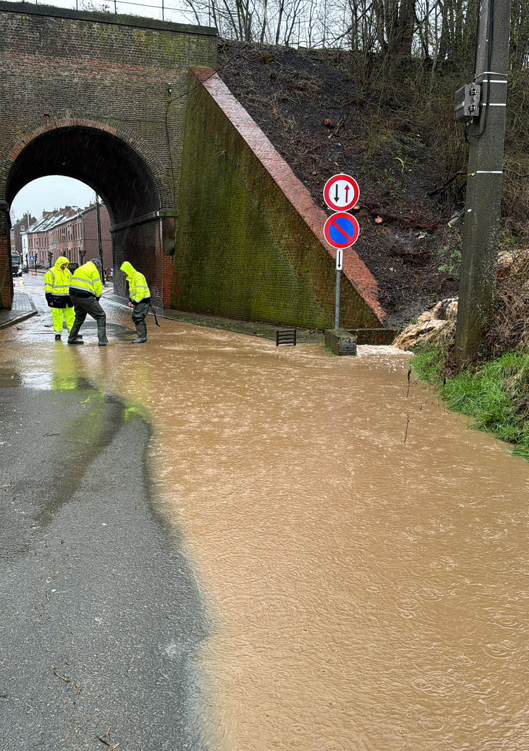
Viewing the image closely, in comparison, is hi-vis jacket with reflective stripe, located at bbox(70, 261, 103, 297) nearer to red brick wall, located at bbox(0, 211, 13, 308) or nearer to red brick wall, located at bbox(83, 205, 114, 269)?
red brick wall, located at bbox(0, 211, 13, 308)

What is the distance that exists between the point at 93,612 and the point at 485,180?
6.57 metres

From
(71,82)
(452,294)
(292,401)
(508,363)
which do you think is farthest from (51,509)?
(71,82)

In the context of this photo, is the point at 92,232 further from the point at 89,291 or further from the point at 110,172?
the point at 89,291

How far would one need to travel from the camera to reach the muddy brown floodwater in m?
2.24

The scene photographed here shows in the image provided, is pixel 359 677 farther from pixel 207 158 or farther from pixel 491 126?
pixel 207 158

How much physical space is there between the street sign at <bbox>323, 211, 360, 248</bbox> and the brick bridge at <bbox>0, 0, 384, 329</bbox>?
2754 mm

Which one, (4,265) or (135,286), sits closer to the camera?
(135,286)

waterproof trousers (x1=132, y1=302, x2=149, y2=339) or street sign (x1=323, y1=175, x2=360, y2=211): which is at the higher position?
street sign (x1=323, y1=175, x2=360, y2=211)

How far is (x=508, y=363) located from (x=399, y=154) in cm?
1256

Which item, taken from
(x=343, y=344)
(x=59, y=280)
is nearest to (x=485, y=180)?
(x=343, y=344)

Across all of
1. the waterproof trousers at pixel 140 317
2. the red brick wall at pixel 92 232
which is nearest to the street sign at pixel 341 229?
the waterproof trousers at pixel 140 317

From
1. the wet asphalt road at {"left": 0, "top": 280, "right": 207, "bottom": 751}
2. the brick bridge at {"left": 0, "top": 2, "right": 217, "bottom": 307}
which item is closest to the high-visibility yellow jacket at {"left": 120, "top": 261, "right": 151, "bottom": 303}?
the wet asphalt road at {"left": 0, "top": 280, "right": 207, "bottom": 751}

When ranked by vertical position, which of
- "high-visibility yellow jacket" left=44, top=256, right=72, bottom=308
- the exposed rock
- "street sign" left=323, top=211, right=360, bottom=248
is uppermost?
"street sign" left=323, top=211, right=360, bottom=248

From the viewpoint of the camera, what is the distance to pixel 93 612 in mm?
2848
